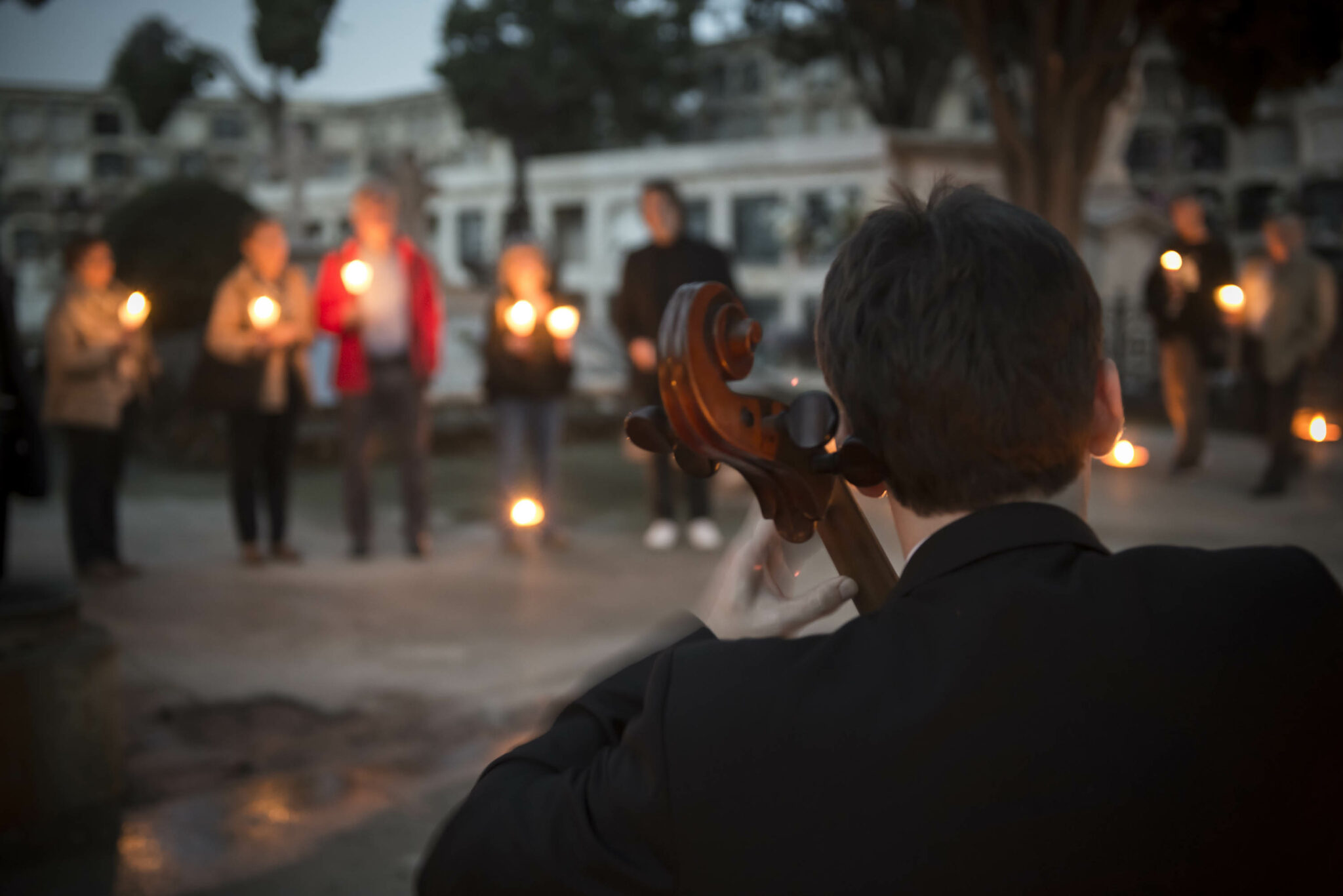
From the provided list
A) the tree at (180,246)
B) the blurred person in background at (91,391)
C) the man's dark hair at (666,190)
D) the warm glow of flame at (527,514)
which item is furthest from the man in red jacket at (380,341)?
the tree at (180,246)

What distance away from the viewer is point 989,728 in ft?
3.01

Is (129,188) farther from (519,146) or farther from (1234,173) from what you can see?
(1234,173)

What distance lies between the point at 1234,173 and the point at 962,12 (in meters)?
29.9

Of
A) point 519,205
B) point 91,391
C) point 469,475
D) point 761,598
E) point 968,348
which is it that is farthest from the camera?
point 519,205

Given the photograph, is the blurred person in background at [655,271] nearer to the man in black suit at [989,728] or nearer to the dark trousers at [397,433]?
the dark trousers at [397,433]

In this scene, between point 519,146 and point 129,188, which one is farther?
point 129,188

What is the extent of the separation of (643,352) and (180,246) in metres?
10.0

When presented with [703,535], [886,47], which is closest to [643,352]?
[703,535]

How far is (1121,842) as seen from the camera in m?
0.92

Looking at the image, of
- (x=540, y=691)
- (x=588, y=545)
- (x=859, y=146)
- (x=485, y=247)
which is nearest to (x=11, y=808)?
(x=540, y=691)

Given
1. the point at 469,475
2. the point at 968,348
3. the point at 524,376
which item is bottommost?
the point at 469,475

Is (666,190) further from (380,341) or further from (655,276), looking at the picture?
(380,341)

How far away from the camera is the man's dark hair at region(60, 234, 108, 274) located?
222 inches

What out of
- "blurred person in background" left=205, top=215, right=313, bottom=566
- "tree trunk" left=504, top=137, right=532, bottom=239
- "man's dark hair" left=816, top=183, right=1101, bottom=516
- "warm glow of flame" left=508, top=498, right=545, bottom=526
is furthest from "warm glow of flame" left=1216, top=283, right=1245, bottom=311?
"tree trunk" left=504, top=137, right=532, bottom=239
